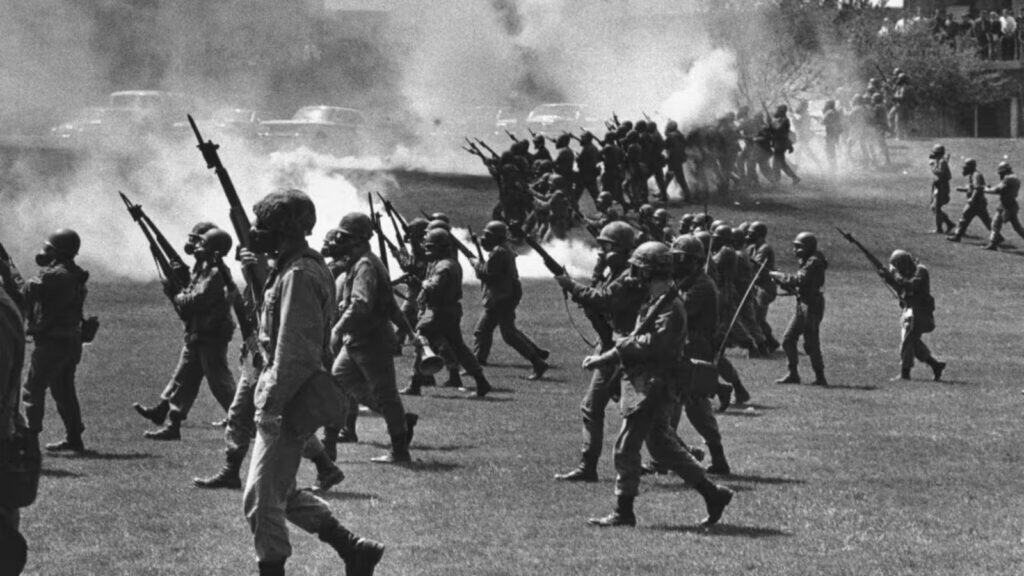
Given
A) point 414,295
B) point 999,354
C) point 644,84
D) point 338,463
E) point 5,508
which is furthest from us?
point 644,84

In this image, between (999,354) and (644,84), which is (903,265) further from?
(644,84)

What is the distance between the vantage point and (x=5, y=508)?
802 cm

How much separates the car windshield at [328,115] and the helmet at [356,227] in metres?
31.9

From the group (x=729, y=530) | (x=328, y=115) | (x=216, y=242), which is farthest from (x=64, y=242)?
(x=328, y=115)

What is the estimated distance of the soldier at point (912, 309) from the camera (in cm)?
2133

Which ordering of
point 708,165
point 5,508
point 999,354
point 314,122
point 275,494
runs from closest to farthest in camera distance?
point 5,508 < point 275,494 < point 999,354 < point 708,165 < point 314,122

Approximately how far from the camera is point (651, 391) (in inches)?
462

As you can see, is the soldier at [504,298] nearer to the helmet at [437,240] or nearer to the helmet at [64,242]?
the helmet at [437,240]

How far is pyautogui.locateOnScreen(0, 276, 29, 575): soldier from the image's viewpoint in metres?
7.86

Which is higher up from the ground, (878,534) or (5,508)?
(5,508)

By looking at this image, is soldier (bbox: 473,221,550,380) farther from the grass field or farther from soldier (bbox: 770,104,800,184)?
soldier (bbox: 770,104,800,184)

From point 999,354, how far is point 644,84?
1069 inches

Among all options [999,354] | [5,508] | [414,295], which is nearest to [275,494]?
[5,508]

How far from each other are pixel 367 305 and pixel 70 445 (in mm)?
2690
